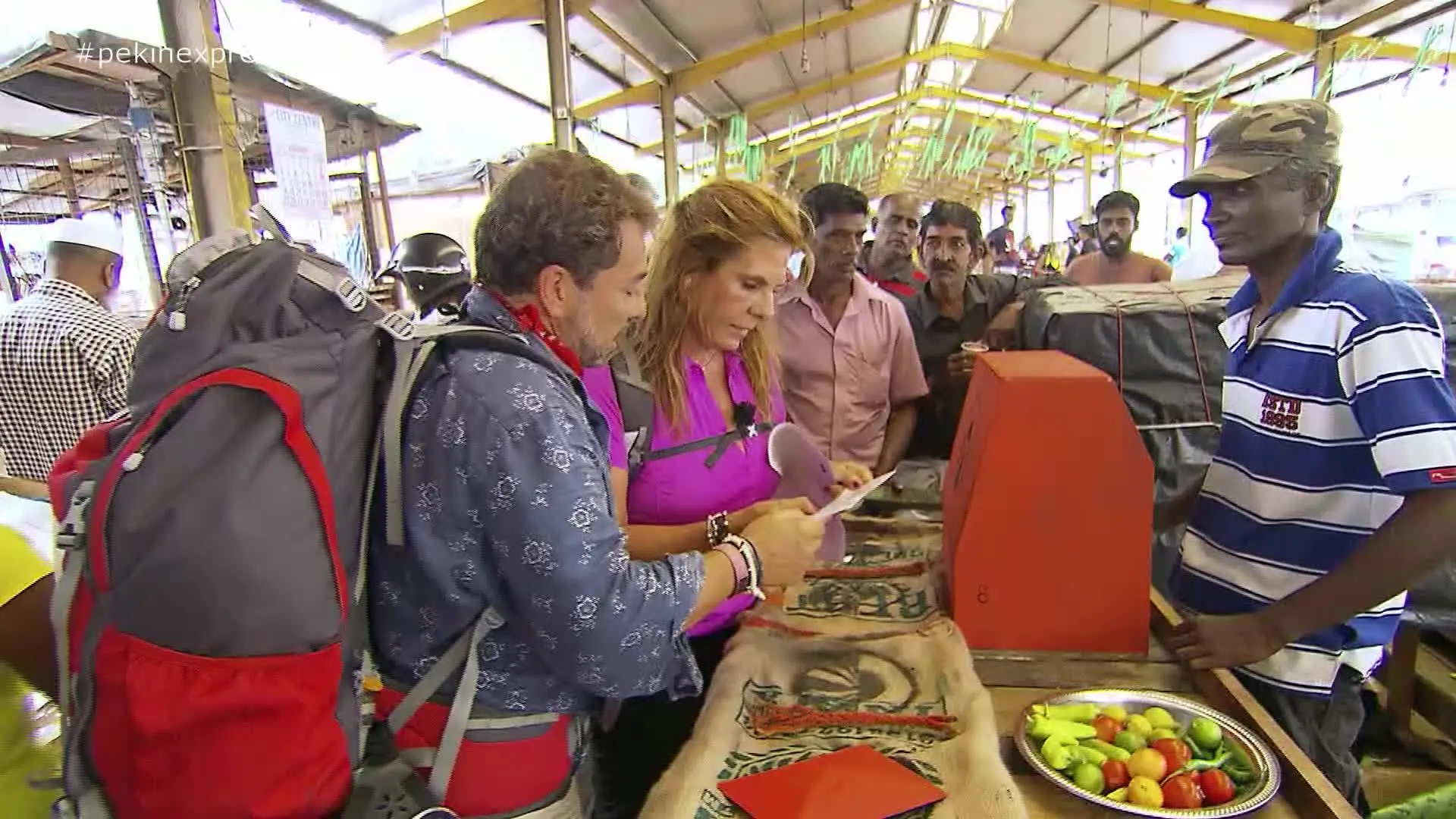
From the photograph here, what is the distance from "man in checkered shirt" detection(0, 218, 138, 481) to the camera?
9.12ft

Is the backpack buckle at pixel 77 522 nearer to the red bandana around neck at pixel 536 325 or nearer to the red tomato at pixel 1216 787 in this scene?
the red bandana around neck at pixel 536 325

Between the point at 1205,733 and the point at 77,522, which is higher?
the point at 77,522

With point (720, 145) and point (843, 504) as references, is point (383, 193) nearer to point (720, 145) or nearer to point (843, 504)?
point (843, 504)

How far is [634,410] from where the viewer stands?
1479 millimetres

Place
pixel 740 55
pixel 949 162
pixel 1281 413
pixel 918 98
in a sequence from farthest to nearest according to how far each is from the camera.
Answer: pixel 949 162 < pixel 918 98 < pixel 740 55 < pixel 1281 413

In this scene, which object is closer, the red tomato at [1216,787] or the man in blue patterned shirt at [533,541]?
the man in blue patterned shirt at [533,541]

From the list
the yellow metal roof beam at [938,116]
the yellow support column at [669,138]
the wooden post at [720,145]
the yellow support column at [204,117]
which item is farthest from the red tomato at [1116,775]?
the yellow metal roof beam at [938,116]

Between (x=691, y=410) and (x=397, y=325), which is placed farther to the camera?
(x=691, y=410)

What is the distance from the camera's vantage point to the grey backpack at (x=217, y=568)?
701mm

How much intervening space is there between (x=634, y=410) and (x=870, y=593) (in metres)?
0.59

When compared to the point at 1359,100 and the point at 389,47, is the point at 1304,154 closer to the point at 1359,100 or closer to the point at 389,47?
the point at 389,47

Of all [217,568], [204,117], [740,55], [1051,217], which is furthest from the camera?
[1051,217]

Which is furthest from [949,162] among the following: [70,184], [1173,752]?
[1173,752]

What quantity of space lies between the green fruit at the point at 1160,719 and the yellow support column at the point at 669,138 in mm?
6340
